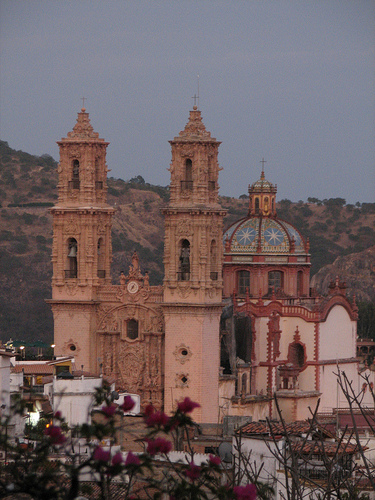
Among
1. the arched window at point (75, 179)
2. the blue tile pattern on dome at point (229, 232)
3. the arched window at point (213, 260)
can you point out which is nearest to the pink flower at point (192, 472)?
the arched window at point (213, 260)

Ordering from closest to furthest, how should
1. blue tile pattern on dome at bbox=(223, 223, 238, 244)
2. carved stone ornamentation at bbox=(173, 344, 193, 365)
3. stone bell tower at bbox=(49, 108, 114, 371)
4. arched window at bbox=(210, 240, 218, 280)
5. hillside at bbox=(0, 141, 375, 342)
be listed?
carved stone ornamentation at bbox=(173, 344, 193, 365)
arched window at bbox=(210, 240, 218, 280)
stone bell tower at bbox=(49, 108, 114, 371)
blue tile pattern on dome at bbox=(223, 223, 238, 244)
hillside at bbox=(0, 141, 375, 342)

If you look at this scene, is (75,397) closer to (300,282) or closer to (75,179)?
(75,179)

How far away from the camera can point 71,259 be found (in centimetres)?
6706

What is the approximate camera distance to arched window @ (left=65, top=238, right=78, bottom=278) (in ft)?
218

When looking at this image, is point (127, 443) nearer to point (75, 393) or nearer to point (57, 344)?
point (75, 393)

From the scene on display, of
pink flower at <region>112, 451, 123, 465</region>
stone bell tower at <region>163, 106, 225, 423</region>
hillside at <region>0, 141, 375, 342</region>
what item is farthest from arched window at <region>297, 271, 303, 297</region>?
pink flower at <region>112, 451, 123, 465</region>

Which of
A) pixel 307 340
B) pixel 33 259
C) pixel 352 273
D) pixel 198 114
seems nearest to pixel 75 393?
pixel 198 114

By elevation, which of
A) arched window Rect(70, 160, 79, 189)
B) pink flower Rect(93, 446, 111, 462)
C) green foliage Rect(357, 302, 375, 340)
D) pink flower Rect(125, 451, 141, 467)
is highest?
arched window Rect(70, 160, 79, 189)

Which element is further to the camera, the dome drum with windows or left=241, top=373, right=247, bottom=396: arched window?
the dome drum with windows

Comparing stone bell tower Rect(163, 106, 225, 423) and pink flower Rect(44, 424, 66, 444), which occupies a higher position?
stone bell tower Rect(163, 106, 225, 423)

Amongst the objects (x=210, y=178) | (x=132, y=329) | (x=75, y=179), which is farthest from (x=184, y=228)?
(x=132, y=329)

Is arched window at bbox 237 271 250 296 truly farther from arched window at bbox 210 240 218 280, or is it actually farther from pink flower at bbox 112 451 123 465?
pink flower at bbox 112 451 123 465

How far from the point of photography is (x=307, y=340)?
243 feet

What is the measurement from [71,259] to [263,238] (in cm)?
1341
